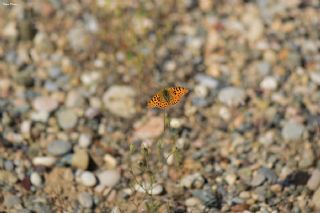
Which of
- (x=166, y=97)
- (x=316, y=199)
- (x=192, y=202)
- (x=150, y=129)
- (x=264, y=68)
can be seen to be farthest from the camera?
(x=264, y=68)

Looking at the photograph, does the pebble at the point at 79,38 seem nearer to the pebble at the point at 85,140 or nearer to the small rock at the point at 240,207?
the pebble at the point at 85,140

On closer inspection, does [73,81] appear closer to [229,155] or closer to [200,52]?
[200,52]

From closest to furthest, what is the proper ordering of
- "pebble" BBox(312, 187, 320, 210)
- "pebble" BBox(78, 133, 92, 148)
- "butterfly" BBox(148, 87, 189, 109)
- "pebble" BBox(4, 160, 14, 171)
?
"butterfly" BBox(148, 87, 189, 109) → "pebble" BBox(312, 187, 320, 210) → "pebble" BBox(4, 160, 14, 171) → "pebble" BBox(78, 133, 92, 148)

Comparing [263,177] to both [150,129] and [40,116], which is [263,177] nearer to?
[150,129]

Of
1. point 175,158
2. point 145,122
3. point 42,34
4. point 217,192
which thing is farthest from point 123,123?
point 42,34

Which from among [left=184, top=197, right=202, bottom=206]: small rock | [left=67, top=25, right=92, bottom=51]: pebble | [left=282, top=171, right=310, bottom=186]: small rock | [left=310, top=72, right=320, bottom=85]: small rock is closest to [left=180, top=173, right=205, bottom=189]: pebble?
[left=184, top=197, right=202, bottom=206]: small rock

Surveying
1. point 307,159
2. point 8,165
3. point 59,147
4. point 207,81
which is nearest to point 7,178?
point 8,165

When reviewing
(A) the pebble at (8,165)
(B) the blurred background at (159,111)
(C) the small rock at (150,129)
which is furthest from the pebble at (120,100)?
(A) the pebble at (8,165)

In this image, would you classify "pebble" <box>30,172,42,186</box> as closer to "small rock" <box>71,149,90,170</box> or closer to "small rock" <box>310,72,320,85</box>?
"small rock" <box>71,149,90,170</box>
